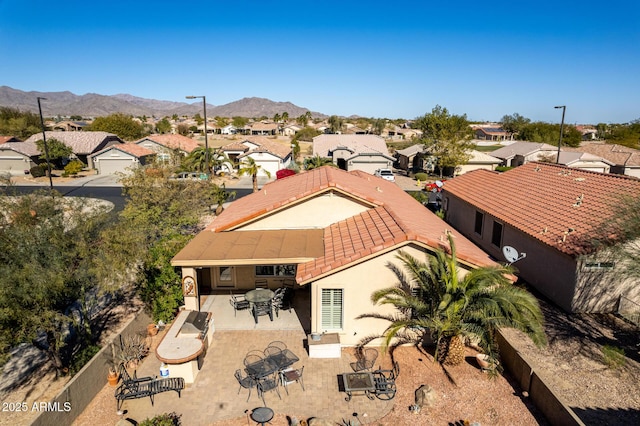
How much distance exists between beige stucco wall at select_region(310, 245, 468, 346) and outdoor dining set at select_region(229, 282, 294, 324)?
8.40 feet

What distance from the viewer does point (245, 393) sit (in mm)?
10977

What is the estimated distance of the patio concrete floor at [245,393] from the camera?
10195 millimetres

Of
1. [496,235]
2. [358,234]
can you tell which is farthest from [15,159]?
[496,235]

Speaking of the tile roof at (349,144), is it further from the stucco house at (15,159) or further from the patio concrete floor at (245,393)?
the patio concrete floor at (245,393)

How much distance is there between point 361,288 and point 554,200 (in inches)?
495

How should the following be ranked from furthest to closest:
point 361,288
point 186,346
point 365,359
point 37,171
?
point 37,171
point 361,288
point 365,359
point 186,346

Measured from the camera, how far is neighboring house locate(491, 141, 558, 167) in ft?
178

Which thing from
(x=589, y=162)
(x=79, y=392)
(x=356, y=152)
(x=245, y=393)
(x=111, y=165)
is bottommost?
(x=245, y=393)

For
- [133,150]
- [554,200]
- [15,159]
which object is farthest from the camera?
[133,150]

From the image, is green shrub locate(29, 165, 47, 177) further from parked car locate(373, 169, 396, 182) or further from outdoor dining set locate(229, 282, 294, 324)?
outdoor dining set locate(229, 282, 294, 324)

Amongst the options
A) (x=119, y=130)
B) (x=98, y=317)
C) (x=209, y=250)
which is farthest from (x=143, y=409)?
(x=119, y=130)

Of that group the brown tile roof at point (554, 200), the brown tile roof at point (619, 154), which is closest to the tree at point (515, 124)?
the brown tile roof at point (619, 154)

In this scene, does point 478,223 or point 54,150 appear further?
point 54,150

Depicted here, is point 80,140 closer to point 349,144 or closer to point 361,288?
point 349,144
